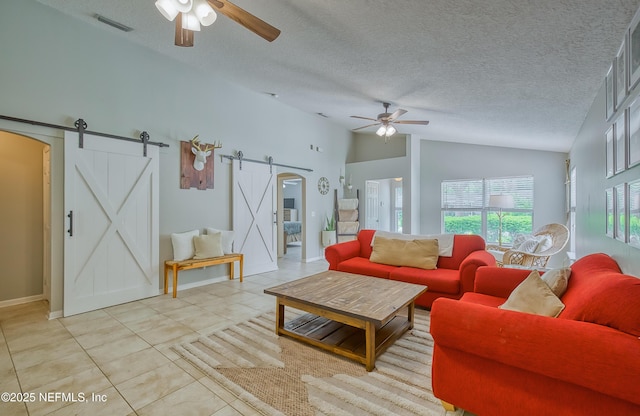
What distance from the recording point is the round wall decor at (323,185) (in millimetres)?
6875

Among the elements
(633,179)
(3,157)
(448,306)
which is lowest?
(448,306)

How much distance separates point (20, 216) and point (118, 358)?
2.90 m

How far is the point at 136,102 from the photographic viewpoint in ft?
12.6

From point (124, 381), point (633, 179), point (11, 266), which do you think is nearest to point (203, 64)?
point (11, 266)

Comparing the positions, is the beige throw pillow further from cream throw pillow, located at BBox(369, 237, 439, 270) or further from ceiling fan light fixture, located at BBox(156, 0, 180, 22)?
ceiling fan light fixture, located at BBox(156, 0, 180, 22)

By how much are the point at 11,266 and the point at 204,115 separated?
3254 millimetres

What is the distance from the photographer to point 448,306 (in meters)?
1.64

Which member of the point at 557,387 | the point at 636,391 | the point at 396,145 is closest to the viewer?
the point at 636,391

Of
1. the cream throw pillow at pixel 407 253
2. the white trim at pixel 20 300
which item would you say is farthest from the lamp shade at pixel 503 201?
the white trim at pixel 20 300

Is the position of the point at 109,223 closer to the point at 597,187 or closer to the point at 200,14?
the point at 200,14

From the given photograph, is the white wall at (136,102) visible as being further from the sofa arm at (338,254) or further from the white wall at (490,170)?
the white wall at (490,170)

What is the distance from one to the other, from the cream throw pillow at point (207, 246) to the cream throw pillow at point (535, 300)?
3833 mm

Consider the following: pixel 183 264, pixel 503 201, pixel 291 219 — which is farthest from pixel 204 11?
pixel 291 219

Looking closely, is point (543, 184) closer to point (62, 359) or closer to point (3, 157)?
point (62, 359)
